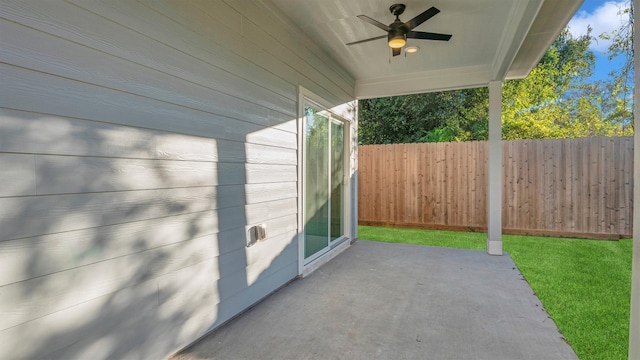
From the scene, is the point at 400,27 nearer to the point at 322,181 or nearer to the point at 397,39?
the point at 397,39

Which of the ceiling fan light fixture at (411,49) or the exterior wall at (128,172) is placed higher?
the ceiling fan light fixture at (411,49)

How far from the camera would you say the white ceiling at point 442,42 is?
291 centimetres

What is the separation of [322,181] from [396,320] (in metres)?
2.12

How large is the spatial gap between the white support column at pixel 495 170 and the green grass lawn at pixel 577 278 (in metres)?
0.34

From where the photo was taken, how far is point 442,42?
3.76 m

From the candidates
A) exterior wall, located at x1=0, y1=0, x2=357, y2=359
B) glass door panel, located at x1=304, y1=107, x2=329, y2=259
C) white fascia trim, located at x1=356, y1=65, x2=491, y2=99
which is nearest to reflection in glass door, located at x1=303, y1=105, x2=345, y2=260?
glass door panel, located at x1=304, y1=107, x2=329, y2=259

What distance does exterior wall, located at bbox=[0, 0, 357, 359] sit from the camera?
129cm

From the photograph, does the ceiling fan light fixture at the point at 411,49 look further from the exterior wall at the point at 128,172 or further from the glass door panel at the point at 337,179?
the exterior wall at the point at 128,172

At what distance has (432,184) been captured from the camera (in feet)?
21.0

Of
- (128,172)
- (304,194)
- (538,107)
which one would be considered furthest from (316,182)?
(538,107)

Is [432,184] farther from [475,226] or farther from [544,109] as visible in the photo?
[544,109]

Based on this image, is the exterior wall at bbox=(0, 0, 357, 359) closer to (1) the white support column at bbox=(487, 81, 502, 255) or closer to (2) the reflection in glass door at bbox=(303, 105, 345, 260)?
(2) the reflection in glass door at bbox=(303, 105, 345, 260)

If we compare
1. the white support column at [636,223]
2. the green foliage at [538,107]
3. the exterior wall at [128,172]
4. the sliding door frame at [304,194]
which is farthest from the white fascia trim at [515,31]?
the green foliage at [538,107]

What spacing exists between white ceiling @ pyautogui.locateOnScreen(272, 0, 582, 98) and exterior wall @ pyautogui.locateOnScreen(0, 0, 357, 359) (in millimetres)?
853
